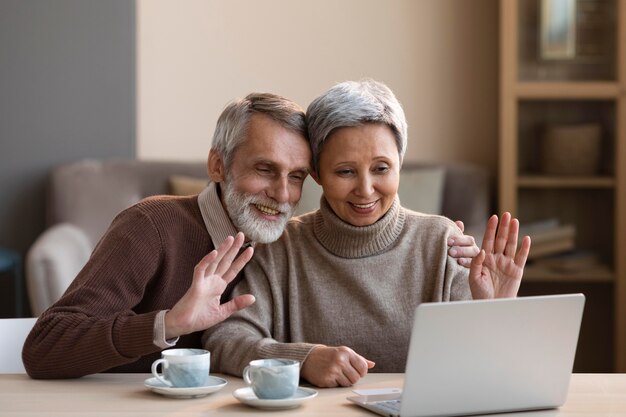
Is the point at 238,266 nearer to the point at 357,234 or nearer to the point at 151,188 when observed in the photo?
the point at 357,234

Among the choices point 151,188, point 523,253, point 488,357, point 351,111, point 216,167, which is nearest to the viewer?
point 488,357

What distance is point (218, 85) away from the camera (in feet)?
14.1

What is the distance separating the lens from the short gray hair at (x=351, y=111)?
2051 mm

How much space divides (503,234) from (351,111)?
0.39 meters

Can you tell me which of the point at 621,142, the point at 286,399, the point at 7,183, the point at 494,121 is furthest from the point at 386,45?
the point at 286,399

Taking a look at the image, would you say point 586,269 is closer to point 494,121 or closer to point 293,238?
point 494,121

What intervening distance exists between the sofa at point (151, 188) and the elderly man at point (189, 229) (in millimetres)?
1676

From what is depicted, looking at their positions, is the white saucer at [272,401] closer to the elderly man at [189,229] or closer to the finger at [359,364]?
the finger at [359,364]

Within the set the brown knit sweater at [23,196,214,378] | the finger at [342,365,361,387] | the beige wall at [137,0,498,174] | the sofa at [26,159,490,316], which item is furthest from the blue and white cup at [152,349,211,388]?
the beige wall at [137,0,498,174]

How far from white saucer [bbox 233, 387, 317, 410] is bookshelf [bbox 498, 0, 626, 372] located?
95.8 inches

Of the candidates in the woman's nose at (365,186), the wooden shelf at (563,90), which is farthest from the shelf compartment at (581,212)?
the woman's nose at (365,186)

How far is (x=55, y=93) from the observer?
4.24 metres

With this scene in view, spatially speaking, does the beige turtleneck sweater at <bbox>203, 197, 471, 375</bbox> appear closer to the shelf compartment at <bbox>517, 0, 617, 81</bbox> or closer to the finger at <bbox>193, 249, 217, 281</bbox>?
the finger at <bbox>193, 249, 217, 281</bbox>

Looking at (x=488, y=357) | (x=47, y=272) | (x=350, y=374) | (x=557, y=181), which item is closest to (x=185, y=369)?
(x=350, y=374)
